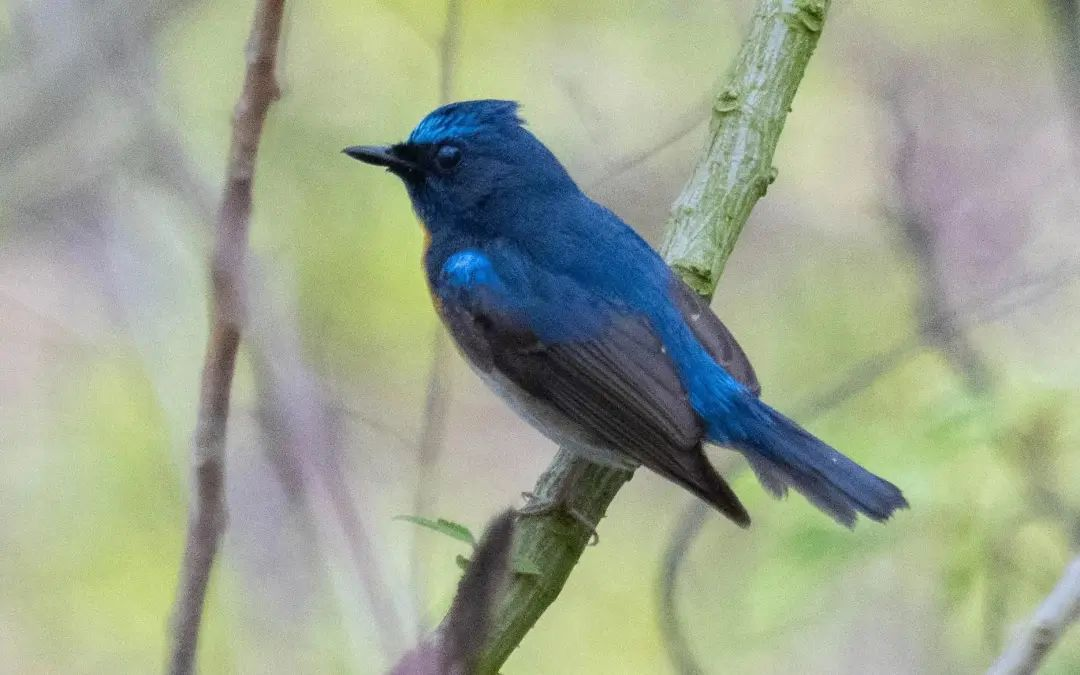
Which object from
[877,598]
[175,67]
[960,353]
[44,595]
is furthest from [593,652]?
[175,67]

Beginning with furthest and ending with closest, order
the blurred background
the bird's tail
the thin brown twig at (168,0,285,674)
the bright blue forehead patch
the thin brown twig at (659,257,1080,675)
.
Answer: the bright blue forehead patch → the thin brown twig at (659,257,1080,675) → the blurred background → the bird's tail → the thin brown twig at (168,0,285,674)

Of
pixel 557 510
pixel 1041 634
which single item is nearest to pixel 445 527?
pixel 557 510

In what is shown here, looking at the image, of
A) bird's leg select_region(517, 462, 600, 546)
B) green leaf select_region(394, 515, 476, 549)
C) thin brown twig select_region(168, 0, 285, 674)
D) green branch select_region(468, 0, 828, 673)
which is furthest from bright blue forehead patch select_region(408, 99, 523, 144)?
thin brown twig select_region(168, 0, 285, 674)

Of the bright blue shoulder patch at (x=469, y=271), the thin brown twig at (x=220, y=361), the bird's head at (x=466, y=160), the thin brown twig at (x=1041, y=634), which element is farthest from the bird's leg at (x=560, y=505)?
the thin brown twig at (x=220, y=361)

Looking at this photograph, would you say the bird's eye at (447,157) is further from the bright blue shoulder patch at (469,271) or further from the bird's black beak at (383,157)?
the bright blue shoulder patch at (469,271)

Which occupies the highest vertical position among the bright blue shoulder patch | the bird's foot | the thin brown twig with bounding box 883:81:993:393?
the thin brown twig with bounding box 883:81:993:393

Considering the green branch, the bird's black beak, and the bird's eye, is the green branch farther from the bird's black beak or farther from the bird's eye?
the bird's black beak
